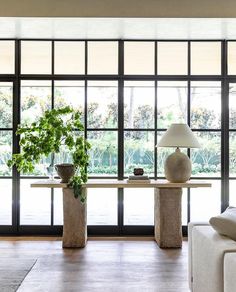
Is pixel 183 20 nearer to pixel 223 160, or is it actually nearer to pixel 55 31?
pixel 55 31

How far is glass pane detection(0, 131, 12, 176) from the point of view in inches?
231

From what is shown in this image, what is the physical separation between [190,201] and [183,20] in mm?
2421

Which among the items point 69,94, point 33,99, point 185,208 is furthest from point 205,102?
point 33,99

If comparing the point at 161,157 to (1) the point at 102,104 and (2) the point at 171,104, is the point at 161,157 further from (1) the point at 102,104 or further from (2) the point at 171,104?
(1) the point at 102,104

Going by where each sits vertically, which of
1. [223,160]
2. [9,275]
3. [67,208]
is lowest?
[9,275]

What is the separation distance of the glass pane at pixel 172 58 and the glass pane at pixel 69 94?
1139mm

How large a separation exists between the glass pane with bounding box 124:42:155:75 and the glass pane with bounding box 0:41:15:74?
5.18 ft

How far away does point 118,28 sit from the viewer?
17.4 ft

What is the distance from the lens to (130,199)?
19.3ft

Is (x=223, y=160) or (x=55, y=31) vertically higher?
(x=55, y=31)

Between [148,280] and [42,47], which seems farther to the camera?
[42,47]

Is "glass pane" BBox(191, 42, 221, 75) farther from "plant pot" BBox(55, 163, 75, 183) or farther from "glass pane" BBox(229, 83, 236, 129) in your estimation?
"plant pot" BBox(55, 163, 75, 183)
